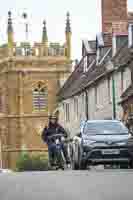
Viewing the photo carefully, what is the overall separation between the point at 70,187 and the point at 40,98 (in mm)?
75205

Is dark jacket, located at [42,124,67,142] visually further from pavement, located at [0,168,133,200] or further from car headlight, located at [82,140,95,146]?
pavement, located at [0,168,133,200]

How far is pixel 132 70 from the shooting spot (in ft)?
139

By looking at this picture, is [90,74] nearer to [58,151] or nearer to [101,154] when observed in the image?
[58,151]

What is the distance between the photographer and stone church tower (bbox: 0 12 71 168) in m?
90.4

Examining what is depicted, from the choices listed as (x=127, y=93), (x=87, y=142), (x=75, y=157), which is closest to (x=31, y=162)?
(x=127, y=93)

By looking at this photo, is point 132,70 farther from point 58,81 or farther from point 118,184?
point 58,81


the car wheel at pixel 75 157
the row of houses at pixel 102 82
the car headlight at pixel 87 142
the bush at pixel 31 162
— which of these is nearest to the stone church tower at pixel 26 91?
the bush at pixel 31 162

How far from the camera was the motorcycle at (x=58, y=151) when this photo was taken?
2908cm

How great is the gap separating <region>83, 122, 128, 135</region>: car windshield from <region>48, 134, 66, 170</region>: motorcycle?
61.9 inches

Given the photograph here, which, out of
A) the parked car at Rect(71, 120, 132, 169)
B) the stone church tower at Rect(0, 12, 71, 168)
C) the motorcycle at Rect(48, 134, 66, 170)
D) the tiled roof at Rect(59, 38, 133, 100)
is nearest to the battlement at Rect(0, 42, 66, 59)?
the stone church tower at Rect(0, 12, 71, 168)

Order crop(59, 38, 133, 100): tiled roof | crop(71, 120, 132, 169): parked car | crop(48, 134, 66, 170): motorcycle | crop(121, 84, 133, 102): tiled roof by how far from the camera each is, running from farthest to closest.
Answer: crop(59, 38, 133, 100): tiled roof < crop(121, 84, 133, 102): tiled roof < crop(48, 134, 66, 170): motorcycle < crop(71, 120, 132, 169): parked car

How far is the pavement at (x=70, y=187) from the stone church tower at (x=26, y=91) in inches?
2732

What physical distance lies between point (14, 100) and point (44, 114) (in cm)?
357

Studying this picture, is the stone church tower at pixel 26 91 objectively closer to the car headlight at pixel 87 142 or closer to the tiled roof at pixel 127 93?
the tiled roof at pixel 127 93
